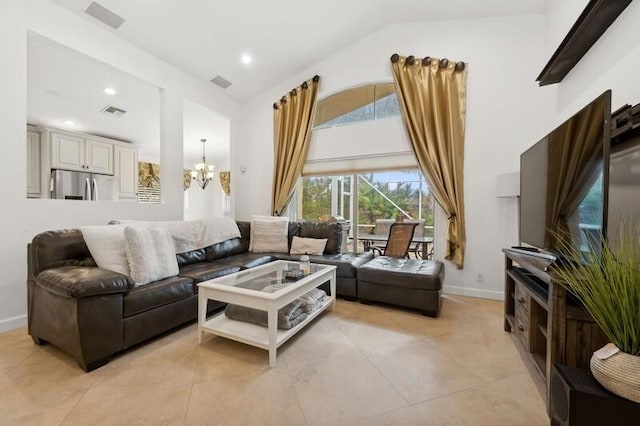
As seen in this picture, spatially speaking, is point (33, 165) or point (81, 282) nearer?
point (81, 282)

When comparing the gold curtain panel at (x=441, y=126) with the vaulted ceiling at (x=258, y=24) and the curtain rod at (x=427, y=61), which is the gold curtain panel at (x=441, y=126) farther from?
the vaulted ceiling at (x=258, y=24)

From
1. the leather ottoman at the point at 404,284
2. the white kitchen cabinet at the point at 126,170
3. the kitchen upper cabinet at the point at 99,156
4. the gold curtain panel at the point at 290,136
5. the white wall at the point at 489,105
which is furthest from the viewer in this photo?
the white kitchen cabinet at the point at 126,170

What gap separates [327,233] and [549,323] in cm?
271

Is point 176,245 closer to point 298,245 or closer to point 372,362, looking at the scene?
point 298,245

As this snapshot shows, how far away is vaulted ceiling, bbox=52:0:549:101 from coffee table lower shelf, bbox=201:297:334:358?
10.9 feet

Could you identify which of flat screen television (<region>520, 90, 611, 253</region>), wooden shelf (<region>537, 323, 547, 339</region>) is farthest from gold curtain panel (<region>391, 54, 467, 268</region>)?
wooden shelf (<region>537, 323, 547, 339</region>)

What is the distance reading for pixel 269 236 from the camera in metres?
3.98

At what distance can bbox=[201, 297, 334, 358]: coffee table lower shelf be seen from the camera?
1.93 metres

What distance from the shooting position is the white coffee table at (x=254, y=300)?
6.06 ft

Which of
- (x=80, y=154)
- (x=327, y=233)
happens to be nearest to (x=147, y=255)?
(x=327, y=233)

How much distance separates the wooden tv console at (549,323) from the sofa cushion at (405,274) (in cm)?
75

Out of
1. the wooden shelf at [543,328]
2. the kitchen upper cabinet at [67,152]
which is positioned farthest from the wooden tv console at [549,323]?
the kitchen upper cabinet at [67,152]

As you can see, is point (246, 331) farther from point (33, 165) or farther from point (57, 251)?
point (33, 165)

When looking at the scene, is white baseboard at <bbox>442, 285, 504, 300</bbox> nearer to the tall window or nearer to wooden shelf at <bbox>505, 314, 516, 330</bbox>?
the tall window
